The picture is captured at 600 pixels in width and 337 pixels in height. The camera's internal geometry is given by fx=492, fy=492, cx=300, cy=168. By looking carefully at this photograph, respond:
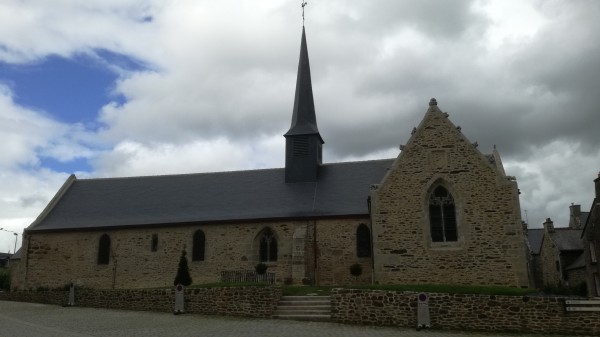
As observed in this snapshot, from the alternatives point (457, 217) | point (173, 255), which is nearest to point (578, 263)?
point (457, 217)

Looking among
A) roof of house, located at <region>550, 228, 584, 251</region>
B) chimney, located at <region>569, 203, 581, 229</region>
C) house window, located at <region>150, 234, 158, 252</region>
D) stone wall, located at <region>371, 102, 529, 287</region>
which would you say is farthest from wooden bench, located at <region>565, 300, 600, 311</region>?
chimney, located at <region>569, 203, 581, 229</region>

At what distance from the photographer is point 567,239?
117ft

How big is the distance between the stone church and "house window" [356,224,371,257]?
48mm

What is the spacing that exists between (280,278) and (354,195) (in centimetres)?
561

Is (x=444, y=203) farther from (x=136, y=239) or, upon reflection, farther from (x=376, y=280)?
(x=136, y=239)

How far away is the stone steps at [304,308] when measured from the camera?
15469 mm

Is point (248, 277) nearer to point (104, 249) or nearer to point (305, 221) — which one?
point (305, 221)

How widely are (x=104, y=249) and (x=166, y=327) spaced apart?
49.3 feet

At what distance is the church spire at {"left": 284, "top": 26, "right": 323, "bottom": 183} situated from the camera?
2792 cm

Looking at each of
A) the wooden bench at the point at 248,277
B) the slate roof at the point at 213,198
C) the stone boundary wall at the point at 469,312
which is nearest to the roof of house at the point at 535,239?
the slate roof at the point at 213,198

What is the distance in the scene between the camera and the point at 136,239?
2638 centimetres

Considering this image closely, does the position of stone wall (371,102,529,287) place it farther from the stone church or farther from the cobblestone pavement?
the cobblestone pavement

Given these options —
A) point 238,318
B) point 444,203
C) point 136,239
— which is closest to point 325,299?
point 238,318

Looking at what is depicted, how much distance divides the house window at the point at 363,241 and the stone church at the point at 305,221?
0.05 m
